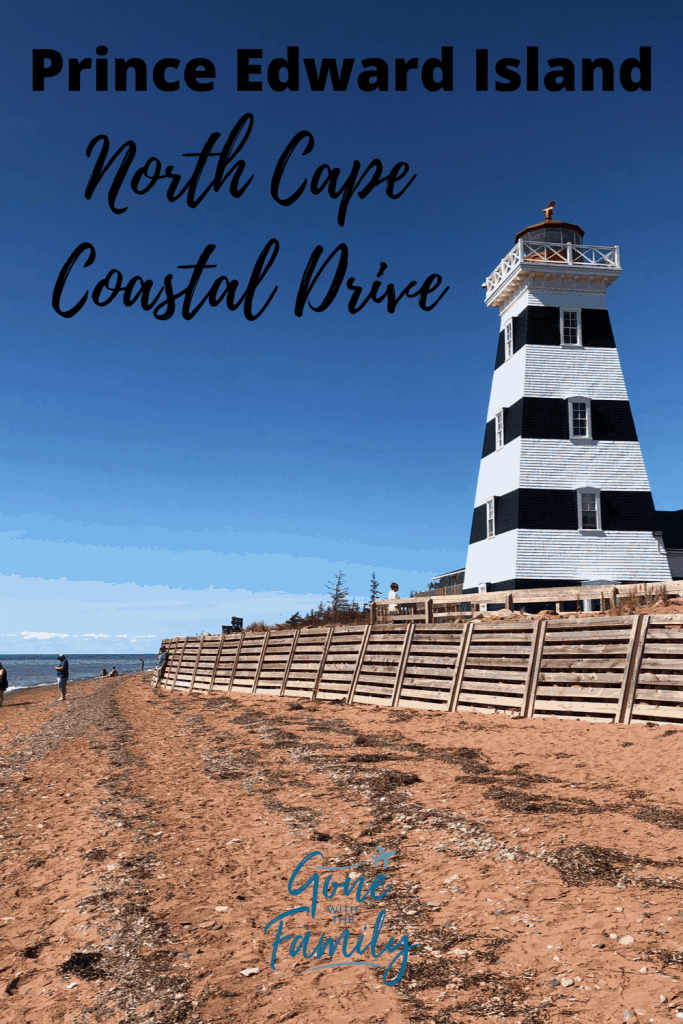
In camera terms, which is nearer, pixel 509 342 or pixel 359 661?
pixel 359 661

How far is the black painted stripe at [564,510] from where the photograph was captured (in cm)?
2630

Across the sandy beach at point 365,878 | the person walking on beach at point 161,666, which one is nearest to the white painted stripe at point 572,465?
the sandy beach at point 365,878

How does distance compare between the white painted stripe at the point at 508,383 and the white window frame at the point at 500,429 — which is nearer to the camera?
the white painted stripe at the point at 508,383

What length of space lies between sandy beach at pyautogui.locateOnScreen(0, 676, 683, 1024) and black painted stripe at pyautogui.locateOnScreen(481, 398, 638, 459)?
18.3 metres

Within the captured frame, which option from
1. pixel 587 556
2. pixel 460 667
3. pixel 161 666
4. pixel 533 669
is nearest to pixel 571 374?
pixel 587 556

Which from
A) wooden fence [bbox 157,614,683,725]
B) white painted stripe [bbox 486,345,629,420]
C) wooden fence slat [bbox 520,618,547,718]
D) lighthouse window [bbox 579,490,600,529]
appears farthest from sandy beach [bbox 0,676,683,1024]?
white painted stripe [bbox 486,345,629,420]

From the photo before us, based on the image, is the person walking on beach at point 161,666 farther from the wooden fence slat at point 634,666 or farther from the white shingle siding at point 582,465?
the wooden fence slat at point 634,666

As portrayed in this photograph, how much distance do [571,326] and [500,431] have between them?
217 inches

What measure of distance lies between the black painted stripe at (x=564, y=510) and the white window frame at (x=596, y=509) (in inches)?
5.4

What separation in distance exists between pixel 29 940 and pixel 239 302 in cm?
1124

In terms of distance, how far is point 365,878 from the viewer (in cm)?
577

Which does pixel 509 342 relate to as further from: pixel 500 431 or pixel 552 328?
pixel 500 431

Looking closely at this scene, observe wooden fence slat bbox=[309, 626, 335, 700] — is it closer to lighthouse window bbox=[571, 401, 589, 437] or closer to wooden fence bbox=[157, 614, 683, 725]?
wooden fence bbox=[157, 614, 683, 725]

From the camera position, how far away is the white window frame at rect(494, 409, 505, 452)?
2909 cm
